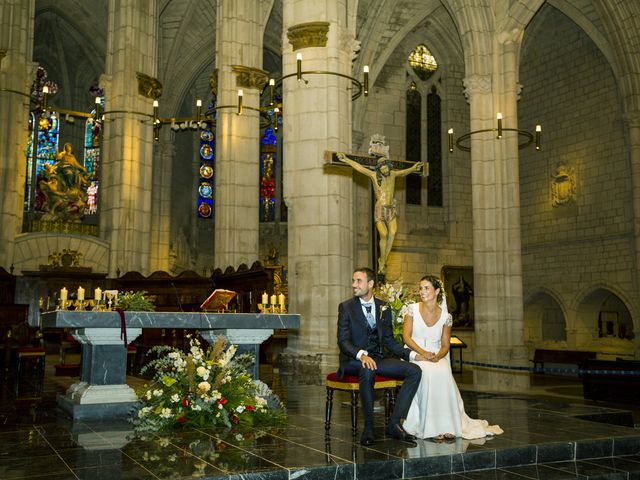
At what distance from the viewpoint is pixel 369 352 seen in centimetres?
622

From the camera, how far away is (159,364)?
21.5 ft

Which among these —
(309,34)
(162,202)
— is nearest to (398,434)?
(309,34)

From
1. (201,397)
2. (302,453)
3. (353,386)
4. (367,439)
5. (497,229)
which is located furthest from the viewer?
(497,229)

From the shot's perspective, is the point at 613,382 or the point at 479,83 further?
the point at 479,83

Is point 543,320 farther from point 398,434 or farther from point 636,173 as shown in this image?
point 398,434

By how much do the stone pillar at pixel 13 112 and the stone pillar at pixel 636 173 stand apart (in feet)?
53.1

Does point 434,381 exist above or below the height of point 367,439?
above

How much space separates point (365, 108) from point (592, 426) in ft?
54.8

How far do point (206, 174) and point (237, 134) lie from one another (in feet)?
42.1

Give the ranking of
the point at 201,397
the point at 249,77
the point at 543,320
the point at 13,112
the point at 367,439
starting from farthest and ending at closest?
the point at 543,320
the point at 13,112
the point at 249,77
the point at 201,397
the point at 367,439

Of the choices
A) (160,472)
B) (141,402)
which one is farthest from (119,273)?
(160,472)

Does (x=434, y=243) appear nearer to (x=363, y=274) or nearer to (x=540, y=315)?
(x=540, y=315)

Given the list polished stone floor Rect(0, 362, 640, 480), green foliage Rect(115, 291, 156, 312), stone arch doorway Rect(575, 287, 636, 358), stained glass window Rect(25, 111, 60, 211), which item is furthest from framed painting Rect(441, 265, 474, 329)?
green foliage Rect(115, 291, 156, 312)

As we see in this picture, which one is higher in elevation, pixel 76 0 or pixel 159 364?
pixel 76 0
